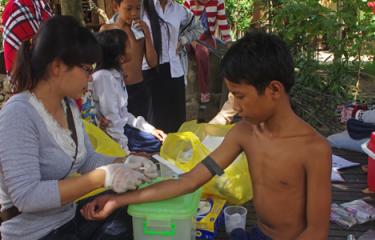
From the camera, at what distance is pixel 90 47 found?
1.64 metres

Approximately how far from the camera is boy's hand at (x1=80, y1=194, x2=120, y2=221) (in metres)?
1.67

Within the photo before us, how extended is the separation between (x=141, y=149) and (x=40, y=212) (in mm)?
1418

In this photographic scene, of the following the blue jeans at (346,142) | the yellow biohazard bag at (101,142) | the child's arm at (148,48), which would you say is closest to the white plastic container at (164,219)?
the yellow biohazard bag at (101,142)

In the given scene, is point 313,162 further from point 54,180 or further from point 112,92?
point 112,92

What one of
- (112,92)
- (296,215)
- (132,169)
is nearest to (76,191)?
(132,169)

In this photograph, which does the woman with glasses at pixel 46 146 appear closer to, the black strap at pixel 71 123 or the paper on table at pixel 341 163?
the black strap at pixel 71 123

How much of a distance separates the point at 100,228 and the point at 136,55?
6.47 feet

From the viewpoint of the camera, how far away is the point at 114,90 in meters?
2.82

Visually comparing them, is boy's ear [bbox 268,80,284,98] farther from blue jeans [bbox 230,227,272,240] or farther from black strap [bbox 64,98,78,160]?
black strap [bbox 64,98,78,160]

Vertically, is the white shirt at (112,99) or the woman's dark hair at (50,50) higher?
the woman's dark hair at (50,50)

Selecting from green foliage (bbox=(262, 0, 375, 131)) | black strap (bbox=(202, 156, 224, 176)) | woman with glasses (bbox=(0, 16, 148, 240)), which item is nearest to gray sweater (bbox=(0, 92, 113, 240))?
woman with glasses (bbox=(0, 16, 148, 240))

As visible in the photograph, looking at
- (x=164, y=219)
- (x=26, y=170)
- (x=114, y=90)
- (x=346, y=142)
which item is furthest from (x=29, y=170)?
(x=346, y=142)

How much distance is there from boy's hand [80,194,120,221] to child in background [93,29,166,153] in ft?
3.52

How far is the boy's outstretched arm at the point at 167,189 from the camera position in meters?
1.68
